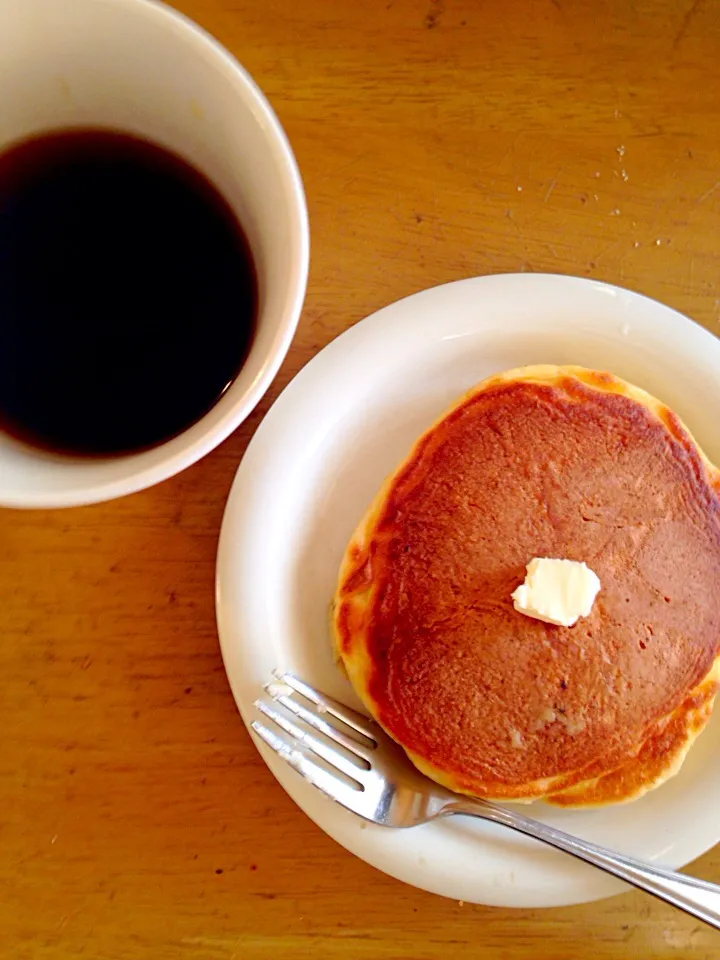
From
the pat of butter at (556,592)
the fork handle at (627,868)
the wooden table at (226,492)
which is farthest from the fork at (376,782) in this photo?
the pat of butter at (556,592)

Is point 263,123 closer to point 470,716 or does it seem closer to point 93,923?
point 470,716

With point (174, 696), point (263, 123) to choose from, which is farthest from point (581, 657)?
point (263, 123)

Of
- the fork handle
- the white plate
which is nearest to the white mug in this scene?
the white plate

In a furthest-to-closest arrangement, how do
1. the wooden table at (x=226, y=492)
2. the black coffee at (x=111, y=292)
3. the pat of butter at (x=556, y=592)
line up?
the wooden table at (x=226, y=492), the pat of butter at (x=556, y=592), the black coffee at (x=111, y=292)

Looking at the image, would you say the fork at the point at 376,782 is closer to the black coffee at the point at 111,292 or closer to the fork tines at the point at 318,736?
the fork tines at the point at 318,736

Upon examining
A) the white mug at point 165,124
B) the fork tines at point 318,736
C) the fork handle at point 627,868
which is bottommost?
the fork handle at point 627,868

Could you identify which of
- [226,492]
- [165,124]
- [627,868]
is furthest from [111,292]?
[627,868]
